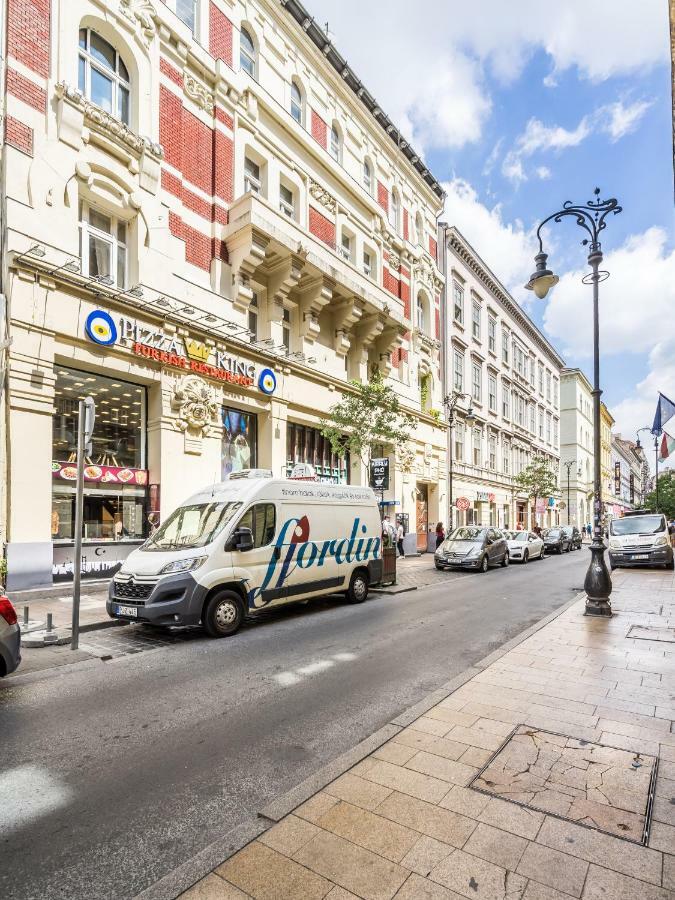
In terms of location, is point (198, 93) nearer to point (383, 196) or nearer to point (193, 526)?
point (383, 196)

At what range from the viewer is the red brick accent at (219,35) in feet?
51.4

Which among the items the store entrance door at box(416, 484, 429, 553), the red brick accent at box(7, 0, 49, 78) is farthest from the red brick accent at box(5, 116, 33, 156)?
the store entrance door at box(416, 484, 429, 553)

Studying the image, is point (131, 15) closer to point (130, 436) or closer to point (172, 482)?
point (130, 436)

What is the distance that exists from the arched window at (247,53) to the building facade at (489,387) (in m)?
15.8

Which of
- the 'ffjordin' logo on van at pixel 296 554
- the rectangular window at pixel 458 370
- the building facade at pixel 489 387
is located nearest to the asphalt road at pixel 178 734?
the 'ffjordin' logo on van at pixel 296 554

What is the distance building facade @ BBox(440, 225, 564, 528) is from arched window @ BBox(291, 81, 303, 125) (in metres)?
13.3

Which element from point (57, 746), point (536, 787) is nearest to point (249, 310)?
point (57, 746)

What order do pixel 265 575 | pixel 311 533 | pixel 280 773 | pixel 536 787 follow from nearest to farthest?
pixel 536 787 → pixel 280 773 → pixel 265 575 → pixel 311 533

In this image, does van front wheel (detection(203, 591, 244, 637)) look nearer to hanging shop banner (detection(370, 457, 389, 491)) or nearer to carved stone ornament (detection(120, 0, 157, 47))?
hanging shop banner (detection(370, 457, 389, 491))

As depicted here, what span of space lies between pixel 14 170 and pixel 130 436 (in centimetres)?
627

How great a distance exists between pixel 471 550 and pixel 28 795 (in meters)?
15.9

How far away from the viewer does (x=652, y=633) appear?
Answer: 25.5ft

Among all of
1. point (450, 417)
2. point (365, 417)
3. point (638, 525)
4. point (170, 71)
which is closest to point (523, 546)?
point (638, 525)

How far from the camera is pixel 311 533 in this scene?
32.0 ft
